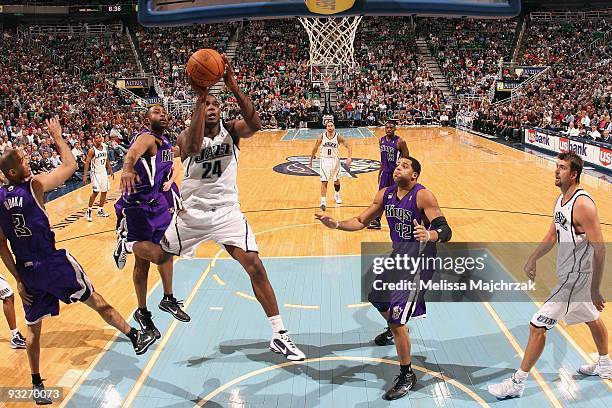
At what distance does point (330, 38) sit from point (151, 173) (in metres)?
8.21

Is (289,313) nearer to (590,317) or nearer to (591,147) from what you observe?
(590,317)

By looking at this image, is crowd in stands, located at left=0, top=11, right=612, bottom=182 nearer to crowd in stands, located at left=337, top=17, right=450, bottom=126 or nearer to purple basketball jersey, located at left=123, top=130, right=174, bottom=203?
crowd in stands, located at left=337, top=17, right=450, bottom=126

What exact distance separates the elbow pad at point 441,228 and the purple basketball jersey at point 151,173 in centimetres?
265

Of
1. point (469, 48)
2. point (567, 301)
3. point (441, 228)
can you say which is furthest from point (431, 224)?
point (469, 48)

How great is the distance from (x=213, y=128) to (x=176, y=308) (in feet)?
6.08

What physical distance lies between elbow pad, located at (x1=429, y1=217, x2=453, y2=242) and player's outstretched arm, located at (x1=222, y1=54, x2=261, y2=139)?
1540 millimetres

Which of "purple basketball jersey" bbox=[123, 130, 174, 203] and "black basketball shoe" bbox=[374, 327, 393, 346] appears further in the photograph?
"black basketball shoe" bbox=[374, 327, 393, 346]

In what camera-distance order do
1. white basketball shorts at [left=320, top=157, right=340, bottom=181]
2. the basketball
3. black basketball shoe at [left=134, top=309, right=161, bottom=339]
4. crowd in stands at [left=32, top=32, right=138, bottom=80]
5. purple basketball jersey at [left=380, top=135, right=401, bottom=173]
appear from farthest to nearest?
crowd in stands at [left=32, top=32, right=138, bottom=80]
white basketball shorts at [left=320, top=157, right=340, bottom=181]
purple basketball jersey at [left=380, top=135, right=401, bottom=173]
black basketball shoe at [left=134, top=309, right=161, bottom=339]
the basketball

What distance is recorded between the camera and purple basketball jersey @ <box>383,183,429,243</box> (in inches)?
184

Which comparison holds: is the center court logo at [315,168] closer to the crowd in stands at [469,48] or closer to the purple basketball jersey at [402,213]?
the purple basketball jersey at [402,213]

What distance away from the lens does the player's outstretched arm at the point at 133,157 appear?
4.39 m

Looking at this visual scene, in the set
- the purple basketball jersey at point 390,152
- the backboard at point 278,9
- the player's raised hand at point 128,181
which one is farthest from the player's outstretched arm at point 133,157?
the purple basketball jersey at point 390,152

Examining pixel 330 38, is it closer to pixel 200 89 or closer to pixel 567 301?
pixel 200 89

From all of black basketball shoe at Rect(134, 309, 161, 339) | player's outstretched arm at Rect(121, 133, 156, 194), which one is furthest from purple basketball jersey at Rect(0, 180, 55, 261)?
black basketball shoe at Rect(134, 309, 161, 339)
